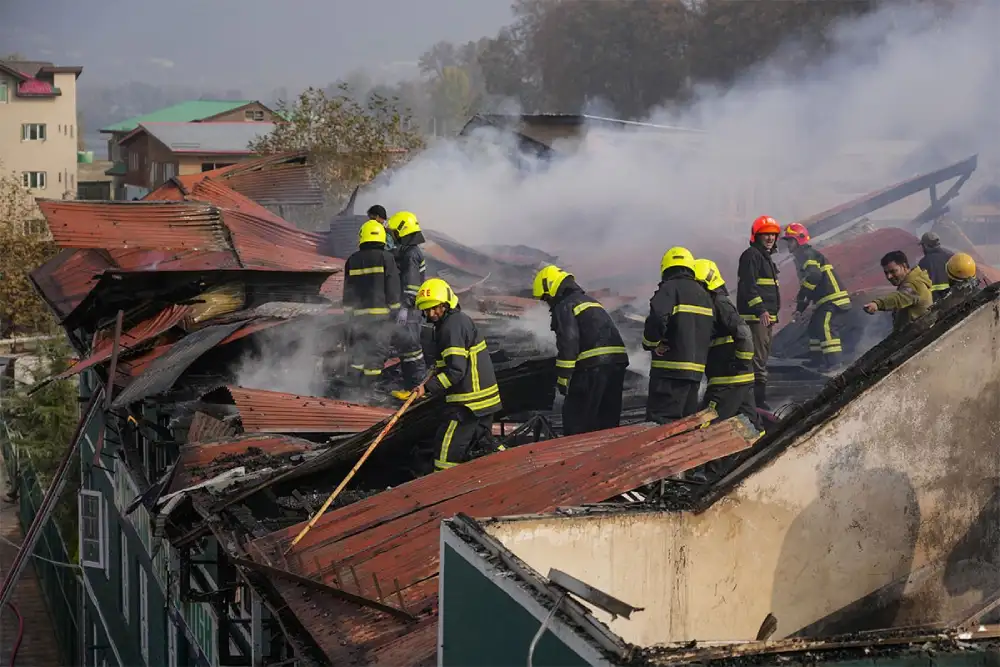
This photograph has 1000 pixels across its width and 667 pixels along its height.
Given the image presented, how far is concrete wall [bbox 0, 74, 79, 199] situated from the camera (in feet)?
146

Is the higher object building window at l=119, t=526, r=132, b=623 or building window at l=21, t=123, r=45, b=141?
building window at l=21, t=123, r=45, b=141

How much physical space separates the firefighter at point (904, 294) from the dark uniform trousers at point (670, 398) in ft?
5.09

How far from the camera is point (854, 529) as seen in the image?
5754 mm

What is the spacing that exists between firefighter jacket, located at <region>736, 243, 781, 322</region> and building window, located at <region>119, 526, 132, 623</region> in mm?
7059

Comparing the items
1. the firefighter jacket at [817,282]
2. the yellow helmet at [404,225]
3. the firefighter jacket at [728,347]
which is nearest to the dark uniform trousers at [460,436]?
the firefighter jacket at [728,347]

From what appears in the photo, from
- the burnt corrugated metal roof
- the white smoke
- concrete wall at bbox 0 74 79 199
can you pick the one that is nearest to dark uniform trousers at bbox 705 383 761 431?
the burnt corrugated metal roof

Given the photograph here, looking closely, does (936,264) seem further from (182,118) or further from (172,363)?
(182,118)

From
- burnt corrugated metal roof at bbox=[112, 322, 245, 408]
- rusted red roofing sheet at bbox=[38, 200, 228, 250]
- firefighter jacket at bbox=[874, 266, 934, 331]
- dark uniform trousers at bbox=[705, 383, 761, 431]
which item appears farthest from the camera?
rusted red roofing sheet at bbox=[38, 200, 228, 250]

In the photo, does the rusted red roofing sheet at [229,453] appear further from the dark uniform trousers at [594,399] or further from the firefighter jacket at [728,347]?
the firefighter jacket at [728,347]

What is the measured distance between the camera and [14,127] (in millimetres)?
44781

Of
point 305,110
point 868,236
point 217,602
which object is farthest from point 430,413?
point 305,110

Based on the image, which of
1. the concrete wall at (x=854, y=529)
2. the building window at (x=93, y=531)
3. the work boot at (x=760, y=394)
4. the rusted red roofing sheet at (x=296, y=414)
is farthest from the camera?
the building window at (x=93, y=531)

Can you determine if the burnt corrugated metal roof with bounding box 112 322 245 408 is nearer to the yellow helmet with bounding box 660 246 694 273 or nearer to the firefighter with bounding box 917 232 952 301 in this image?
the yellow helmet with bounding box 660 246 694 273

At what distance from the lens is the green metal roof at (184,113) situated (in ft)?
168
